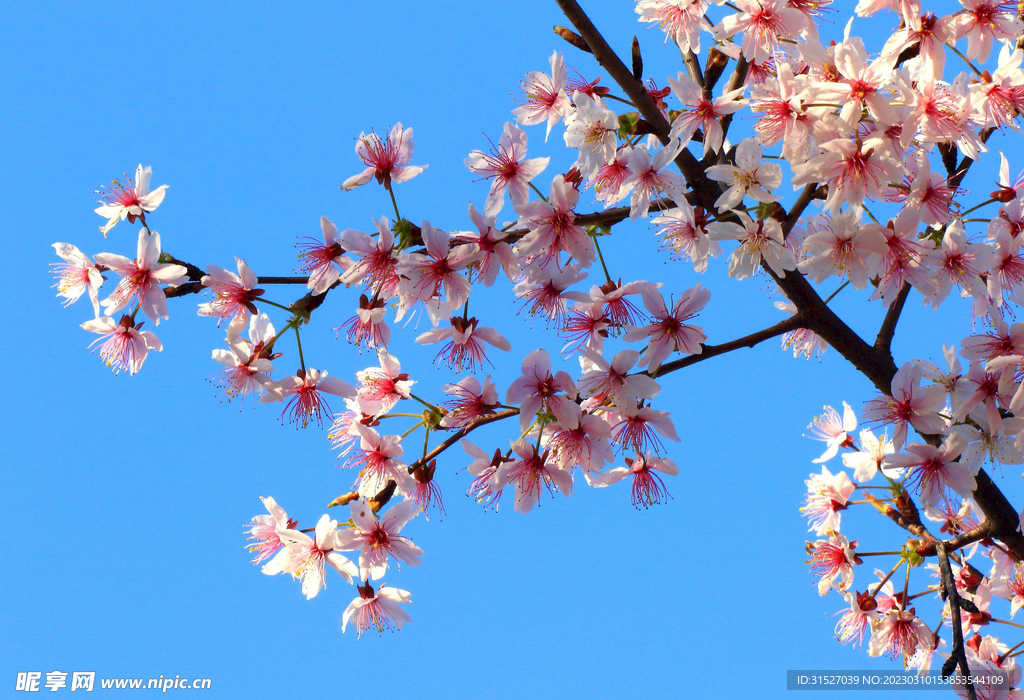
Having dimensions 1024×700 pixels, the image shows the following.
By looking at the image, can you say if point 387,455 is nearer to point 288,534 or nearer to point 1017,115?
point 288,534

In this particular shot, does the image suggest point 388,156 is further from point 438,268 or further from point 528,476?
point 528,476

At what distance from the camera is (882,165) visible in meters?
2.57

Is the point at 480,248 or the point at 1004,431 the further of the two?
the point at 1004,431

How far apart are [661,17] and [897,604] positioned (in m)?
3.16

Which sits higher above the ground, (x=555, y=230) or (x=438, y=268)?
(x=555, y=230)

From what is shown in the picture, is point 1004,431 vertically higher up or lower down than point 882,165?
lower down

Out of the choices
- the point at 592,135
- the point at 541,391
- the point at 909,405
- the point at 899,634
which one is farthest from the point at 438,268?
the point at 899,634

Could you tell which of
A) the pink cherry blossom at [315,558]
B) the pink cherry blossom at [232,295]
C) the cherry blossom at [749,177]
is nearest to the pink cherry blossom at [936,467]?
the cherry blossom at [749,177]

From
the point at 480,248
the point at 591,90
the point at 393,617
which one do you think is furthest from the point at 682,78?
the point at 393,617

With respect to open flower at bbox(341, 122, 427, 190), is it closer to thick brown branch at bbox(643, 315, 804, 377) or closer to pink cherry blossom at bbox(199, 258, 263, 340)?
pink cherry blossom at bbox(199, 258, 263, 340)

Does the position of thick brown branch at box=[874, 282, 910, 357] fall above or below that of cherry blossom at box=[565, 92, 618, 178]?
below

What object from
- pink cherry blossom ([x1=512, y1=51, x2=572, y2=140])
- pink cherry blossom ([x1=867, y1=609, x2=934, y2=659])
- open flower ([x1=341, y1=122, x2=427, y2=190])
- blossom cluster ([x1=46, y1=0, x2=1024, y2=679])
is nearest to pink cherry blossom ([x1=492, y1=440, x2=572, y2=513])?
blossom cluster ([x1=46, y1=0, x2=1024, y2=679])

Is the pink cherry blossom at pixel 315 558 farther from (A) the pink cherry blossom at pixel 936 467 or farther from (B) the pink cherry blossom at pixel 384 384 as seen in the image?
(A) the pink cherry blossom at pixel 936 467

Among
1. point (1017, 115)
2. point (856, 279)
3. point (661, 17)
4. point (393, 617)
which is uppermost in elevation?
point (661, 17)
